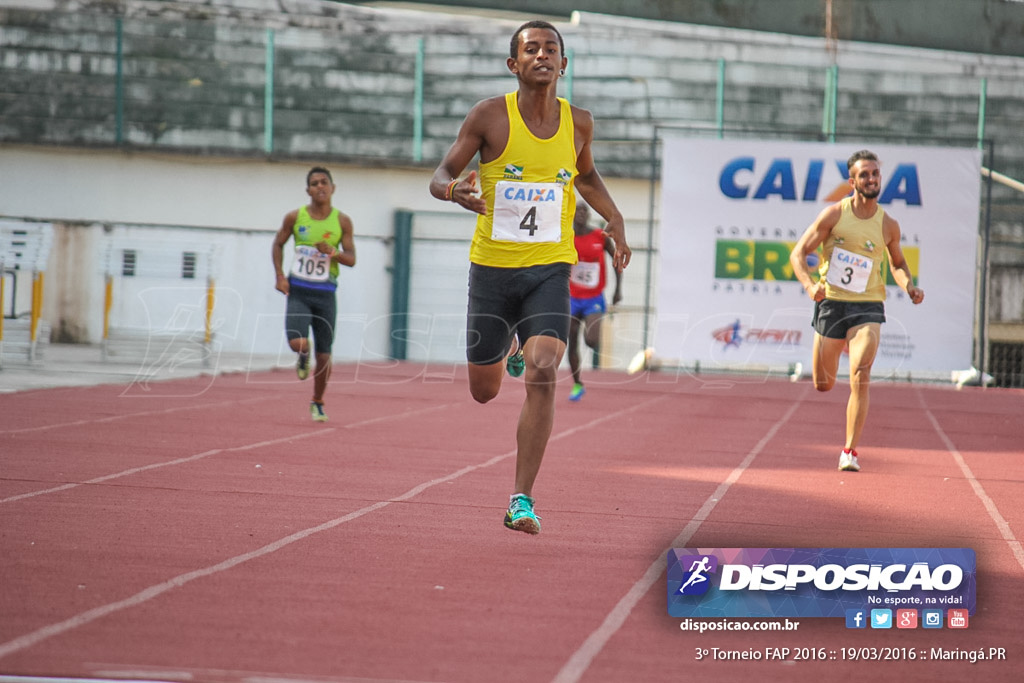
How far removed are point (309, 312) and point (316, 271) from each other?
1.11ft

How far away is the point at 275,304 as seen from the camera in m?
23.5

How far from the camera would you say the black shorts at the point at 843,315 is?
9.78 m

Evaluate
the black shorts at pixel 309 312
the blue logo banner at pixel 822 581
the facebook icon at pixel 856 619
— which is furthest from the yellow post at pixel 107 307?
the facebook icon at pixel 856 619

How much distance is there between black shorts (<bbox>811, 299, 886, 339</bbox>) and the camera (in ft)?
32.1

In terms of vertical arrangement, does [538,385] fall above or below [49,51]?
below

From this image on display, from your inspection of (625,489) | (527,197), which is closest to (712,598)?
(527,197)

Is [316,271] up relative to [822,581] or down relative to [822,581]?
up

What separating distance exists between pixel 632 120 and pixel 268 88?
5946 mm

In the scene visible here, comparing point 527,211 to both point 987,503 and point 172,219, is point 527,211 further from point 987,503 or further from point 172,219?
point 172,219

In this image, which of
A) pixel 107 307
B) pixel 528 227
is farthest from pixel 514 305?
pixel 107 307

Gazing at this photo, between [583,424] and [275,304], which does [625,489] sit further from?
[275,304]

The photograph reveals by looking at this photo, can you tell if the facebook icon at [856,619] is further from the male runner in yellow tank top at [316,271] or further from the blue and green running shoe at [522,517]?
the male runner in yellow tank top at [316,271]

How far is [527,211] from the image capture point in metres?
6.31

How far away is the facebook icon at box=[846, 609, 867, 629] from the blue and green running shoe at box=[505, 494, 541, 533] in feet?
6.24
